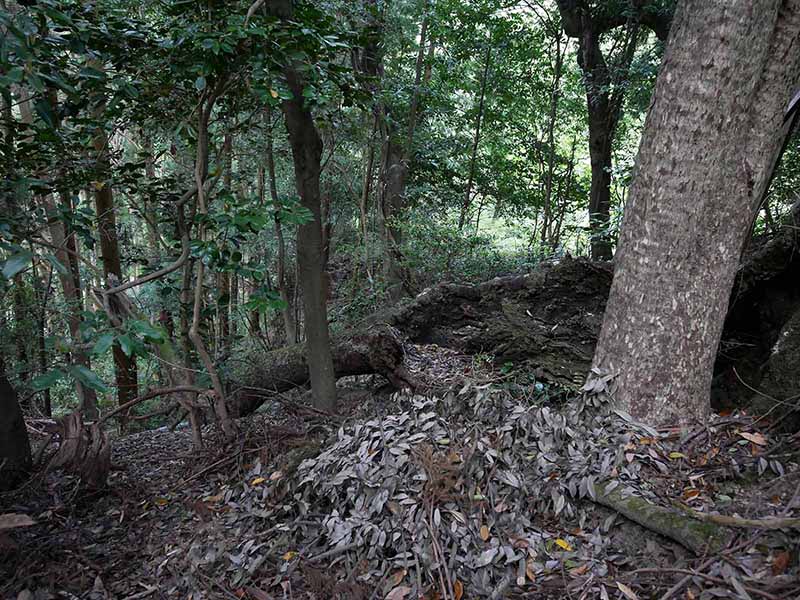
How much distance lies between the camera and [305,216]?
126 inches

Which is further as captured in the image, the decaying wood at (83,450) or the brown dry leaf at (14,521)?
the decaying wood at (83,450)

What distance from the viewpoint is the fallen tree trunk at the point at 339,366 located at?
477 centimetres

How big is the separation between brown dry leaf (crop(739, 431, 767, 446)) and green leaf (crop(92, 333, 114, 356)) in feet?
10.3

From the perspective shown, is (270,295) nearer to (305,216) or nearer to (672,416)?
(305,216)

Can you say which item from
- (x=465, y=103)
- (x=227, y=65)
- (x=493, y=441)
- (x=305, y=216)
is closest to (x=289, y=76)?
(x=227, y=65)

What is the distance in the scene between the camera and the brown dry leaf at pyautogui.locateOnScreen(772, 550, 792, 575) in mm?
2014

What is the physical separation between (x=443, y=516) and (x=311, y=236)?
7.21ft

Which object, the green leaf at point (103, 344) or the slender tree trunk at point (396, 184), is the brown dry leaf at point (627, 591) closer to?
the green leaf at point (103, 344)

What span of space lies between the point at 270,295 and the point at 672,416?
7.82ft

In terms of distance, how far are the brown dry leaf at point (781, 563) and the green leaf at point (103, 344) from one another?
263 cm

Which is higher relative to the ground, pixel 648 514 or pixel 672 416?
pixel 672 416

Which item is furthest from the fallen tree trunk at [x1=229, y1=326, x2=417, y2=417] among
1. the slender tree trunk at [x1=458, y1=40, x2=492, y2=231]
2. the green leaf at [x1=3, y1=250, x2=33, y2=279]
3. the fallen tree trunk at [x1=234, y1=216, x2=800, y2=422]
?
the slender tree trunk at [x1=458, y1=40, x2=492, y2=231]

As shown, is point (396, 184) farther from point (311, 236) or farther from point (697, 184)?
point (697, 184)

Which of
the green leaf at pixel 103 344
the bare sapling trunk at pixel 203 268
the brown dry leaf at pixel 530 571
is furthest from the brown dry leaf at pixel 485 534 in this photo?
the bare sapling trunk at pixel 203 268
